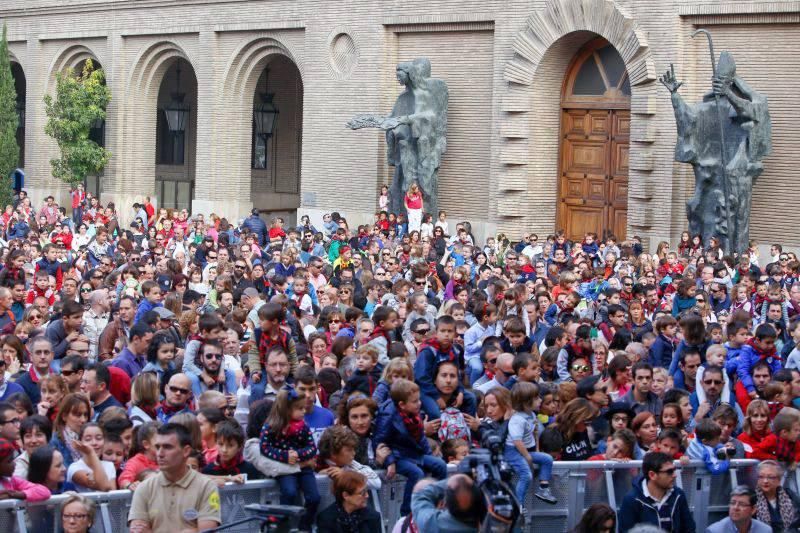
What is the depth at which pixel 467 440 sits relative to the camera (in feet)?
31.3

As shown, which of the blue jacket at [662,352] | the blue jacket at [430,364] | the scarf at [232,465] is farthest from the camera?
the blue jacket at [662,352]

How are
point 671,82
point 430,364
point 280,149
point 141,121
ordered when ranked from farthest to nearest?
point 280,149, point 141,121, point 671,82, point 430,364

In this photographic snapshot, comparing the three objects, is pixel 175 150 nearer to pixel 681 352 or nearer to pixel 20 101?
pixel 20 101

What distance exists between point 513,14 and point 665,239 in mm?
5358

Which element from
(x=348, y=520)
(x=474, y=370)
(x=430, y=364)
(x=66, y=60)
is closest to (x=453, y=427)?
(x=430, y=364)

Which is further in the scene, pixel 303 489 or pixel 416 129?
pixel 416 129

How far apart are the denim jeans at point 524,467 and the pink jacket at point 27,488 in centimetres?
281

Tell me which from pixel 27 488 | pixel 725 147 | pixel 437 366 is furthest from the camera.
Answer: pixel 725 147

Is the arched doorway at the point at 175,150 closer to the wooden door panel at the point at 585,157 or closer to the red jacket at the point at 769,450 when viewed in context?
the wooden door panel at the point at 585,157

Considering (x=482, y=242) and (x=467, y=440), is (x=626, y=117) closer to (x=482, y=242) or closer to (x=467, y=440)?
(x=482, y=242)

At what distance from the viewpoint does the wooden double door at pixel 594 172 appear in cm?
2645

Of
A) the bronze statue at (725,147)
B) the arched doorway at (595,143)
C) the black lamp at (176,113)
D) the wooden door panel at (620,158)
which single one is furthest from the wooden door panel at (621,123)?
the black lamp at (176,113)

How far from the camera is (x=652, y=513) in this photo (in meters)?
8.82

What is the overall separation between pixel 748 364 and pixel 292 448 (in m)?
4.72
